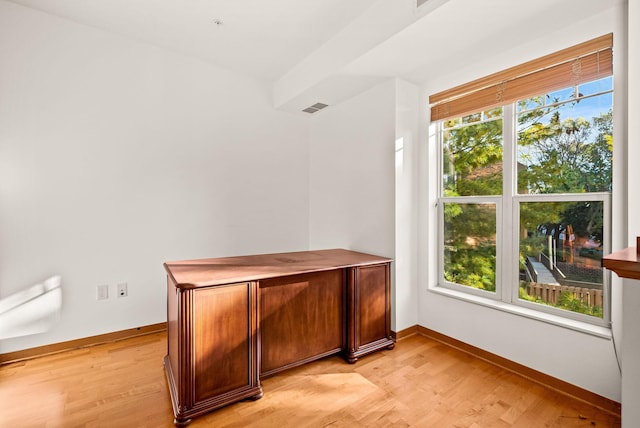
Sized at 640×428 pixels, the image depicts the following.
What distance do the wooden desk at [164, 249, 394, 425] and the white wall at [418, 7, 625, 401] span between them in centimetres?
55

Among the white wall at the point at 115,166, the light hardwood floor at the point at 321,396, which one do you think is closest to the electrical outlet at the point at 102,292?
the white wall at the point at 115,166

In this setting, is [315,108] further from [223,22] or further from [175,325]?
[175,325]

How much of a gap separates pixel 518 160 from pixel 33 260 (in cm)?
397

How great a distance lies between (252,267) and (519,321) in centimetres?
200

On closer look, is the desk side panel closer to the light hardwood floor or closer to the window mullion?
the light hardwood floor

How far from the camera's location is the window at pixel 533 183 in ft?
6.75

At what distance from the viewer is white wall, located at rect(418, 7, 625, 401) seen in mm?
1932

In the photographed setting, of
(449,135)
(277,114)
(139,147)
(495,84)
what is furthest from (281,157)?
(495,84)

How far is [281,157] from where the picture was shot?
3898 mm

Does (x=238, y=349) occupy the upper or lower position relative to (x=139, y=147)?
lower

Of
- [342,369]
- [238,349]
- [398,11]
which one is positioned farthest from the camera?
[342,369]

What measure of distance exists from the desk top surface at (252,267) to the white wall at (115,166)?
946 mm

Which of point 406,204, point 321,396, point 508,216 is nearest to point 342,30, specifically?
point 406,204

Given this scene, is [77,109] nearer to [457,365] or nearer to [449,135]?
[449,135]
